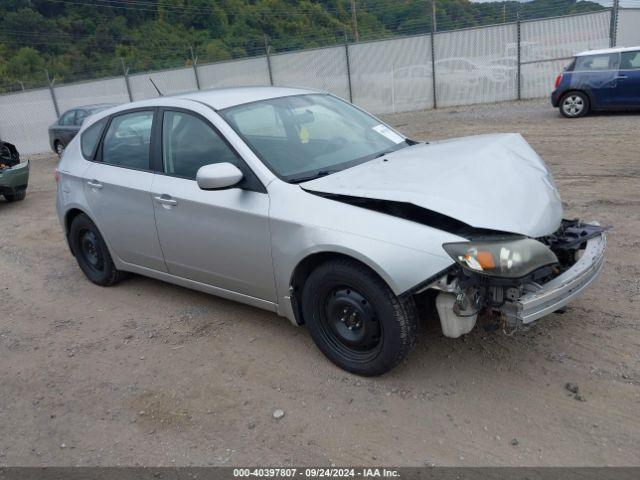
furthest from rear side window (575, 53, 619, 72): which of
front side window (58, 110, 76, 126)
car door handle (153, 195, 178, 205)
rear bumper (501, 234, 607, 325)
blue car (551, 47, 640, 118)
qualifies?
front side window (58, 110, 76, 126)

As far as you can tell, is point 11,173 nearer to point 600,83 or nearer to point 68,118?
point 68,118

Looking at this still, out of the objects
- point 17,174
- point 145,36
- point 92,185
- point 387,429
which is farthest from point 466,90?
point 145,36

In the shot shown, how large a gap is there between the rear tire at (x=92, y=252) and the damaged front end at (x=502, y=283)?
3439 millimetres

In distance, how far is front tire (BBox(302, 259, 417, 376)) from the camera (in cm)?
325

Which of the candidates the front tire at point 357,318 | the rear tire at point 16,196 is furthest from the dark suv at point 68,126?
the front tire at point 357,318

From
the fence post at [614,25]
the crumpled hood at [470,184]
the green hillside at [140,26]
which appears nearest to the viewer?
the crumpled hood at [470,184]

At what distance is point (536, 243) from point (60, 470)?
9.26 ft

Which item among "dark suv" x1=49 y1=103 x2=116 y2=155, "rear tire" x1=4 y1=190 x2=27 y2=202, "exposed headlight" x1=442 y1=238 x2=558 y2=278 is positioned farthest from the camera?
"dark suv" x1=49 y1=103 x2=116 y2=155

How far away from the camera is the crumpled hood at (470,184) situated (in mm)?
3188

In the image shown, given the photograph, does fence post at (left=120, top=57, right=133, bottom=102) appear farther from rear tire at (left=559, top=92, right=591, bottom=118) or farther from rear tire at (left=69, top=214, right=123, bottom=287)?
rear tire at (left=69, top=214, right=123, bottom=287)

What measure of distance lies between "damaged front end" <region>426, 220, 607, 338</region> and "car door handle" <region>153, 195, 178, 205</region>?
7.02 feet

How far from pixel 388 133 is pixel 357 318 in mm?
1872

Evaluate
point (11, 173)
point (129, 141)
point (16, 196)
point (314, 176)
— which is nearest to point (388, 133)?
point (314, 176)

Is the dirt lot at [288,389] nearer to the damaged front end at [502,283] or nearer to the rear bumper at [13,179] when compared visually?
the damaged front end at [502,283]
